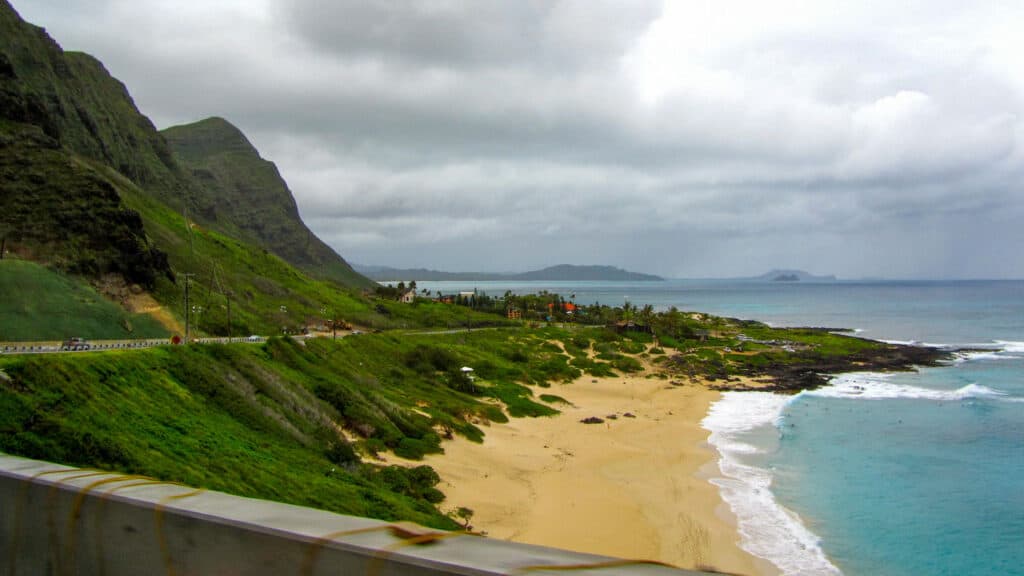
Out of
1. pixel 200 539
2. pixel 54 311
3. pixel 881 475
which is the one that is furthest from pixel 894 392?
pixel 54 311

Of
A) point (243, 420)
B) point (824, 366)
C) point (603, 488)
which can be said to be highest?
point (243, 420)

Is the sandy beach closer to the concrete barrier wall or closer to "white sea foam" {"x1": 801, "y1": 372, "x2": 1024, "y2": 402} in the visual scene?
the concrete barrier wall

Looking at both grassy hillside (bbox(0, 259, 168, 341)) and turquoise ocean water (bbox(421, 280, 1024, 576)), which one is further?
grassy hillside (bbox(0, 259, 168, 341))

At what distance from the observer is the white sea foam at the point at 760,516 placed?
19.8m

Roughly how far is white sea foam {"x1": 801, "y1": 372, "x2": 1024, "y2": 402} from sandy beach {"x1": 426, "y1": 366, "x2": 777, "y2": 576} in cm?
1894

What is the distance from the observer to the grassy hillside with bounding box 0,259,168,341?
37.1m

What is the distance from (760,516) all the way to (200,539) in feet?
78.0

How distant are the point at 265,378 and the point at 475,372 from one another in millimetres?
27758

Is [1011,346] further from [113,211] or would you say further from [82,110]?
[82,110]

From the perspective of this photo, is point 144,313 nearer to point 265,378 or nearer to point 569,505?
point 265,378

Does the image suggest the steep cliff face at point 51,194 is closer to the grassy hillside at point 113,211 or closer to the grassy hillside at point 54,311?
the grassy hillside at point 113,211

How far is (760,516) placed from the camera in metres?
23.6

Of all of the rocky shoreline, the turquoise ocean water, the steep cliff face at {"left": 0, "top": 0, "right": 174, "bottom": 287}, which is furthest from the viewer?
the rocky shoreline

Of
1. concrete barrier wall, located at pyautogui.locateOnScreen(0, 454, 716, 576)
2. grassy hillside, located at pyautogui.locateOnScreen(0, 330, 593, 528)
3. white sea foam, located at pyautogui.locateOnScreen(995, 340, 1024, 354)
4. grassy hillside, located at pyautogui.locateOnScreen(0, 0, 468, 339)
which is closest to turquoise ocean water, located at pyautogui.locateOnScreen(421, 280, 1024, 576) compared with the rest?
grassy hillside, located at pyautogui.locateOnScreen(0, 330, 593, 528)
